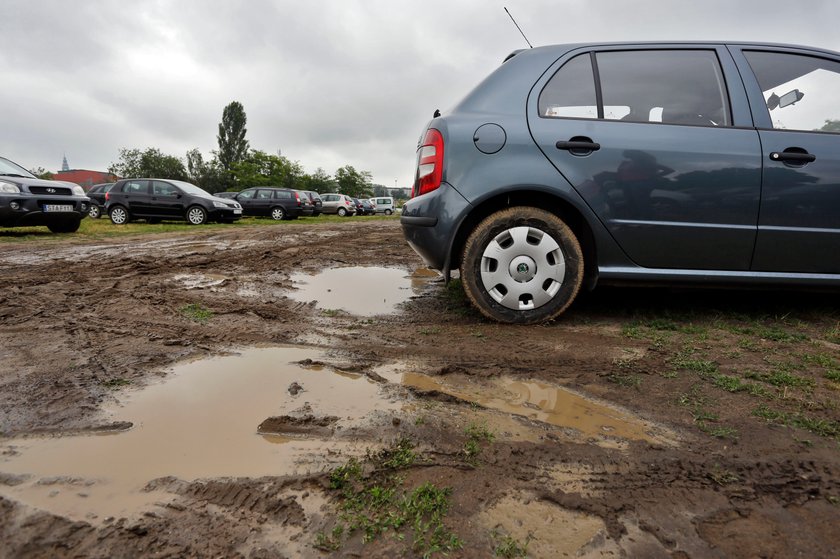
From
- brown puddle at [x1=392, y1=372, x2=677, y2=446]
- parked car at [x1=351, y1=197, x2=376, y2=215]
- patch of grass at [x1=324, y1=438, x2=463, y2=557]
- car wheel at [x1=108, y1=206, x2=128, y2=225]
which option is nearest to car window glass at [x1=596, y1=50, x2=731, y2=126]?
brown puddle at [x1=392, y1=372, x2=677, y2=446]

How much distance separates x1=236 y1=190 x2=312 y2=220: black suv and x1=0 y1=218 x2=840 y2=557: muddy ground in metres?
17.1

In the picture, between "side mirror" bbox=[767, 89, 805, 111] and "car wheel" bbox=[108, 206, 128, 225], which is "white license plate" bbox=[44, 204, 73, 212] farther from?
"side mirror" bbox=[767, 89, 805, 111]

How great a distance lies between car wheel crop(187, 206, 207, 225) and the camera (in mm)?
13742

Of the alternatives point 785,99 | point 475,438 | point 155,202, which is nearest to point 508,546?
point 475,438

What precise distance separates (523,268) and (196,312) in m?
2.24

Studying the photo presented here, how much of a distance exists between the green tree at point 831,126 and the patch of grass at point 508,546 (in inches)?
134

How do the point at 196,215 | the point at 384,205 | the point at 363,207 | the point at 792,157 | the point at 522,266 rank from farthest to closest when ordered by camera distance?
1. the point at 384,205
2. the point at 363,207
3. the point at 196,215
4. the point at 522,266
5. the point at 792,157

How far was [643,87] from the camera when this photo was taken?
117 inches

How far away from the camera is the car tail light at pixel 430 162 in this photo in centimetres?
291

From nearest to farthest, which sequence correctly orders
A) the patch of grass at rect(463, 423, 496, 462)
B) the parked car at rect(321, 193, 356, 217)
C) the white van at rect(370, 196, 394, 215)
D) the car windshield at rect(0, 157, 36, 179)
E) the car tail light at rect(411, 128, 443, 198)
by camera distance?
the patch of grass at rect(463, 423, 496, 462), the car tail light at rect(411, 128, 443, 198), the car windshield at rect(0, 157, 36, 179), the parked car at rect(321, 193, 356, 217), the white van at rect(370, 196, 394, 215)

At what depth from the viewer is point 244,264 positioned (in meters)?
5.37

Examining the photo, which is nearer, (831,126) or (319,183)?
(831,126)

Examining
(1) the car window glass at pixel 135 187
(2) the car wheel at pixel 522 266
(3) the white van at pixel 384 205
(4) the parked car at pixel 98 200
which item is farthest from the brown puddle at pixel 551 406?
(3) the white van at pixel 384 205

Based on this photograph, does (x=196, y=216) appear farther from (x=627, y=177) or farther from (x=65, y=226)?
(x=627, y=177)
